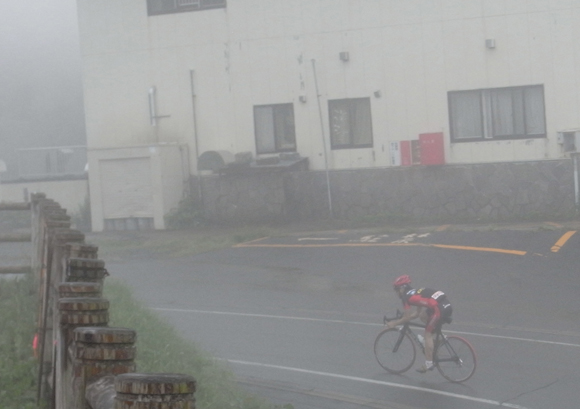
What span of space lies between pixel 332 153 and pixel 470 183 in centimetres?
392

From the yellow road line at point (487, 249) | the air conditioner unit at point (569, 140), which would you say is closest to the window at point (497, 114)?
the air conditioner unit at point (569, 140)

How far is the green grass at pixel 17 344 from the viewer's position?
5.70 m

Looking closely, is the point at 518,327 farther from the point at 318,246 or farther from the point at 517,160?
the point at 517,160

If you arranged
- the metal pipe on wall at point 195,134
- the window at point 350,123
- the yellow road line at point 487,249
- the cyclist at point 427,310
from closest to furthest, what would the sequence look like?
1. the cyclist at point 427,310
2. the yellow road line at point 487,249
3. the window at point 350,123
4. the metal pipe on wall at point 195,134

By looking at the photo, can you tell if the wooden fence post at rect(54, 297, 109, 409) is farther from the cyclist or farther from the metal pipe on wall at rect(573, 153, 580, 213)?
the metal pipe on wall at rect(573, 153, 580, 213)

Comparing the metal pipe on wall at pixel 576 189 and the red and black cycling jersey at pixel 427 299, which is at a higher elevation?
the metal pipe on wall at pixel 576 189

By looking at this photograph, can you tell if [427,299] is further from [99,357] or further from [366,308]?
[99,357]

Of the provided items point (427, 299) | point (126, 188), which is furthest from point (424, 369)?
point (126, 188)

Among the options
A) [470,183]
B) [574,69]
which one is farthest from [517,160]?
[574,69]

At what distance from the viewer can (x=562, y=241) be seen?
16.6 metres

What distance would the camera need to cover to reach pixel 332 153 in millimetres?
23422

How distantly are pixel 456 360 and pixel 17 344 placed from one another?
4560 millimetres

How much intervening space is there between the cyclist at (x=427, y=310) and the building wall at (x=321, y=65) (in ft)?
43.0

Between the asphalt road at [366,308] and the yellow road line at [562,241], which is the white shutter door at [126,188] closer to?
the asphalt road at [366,308]
